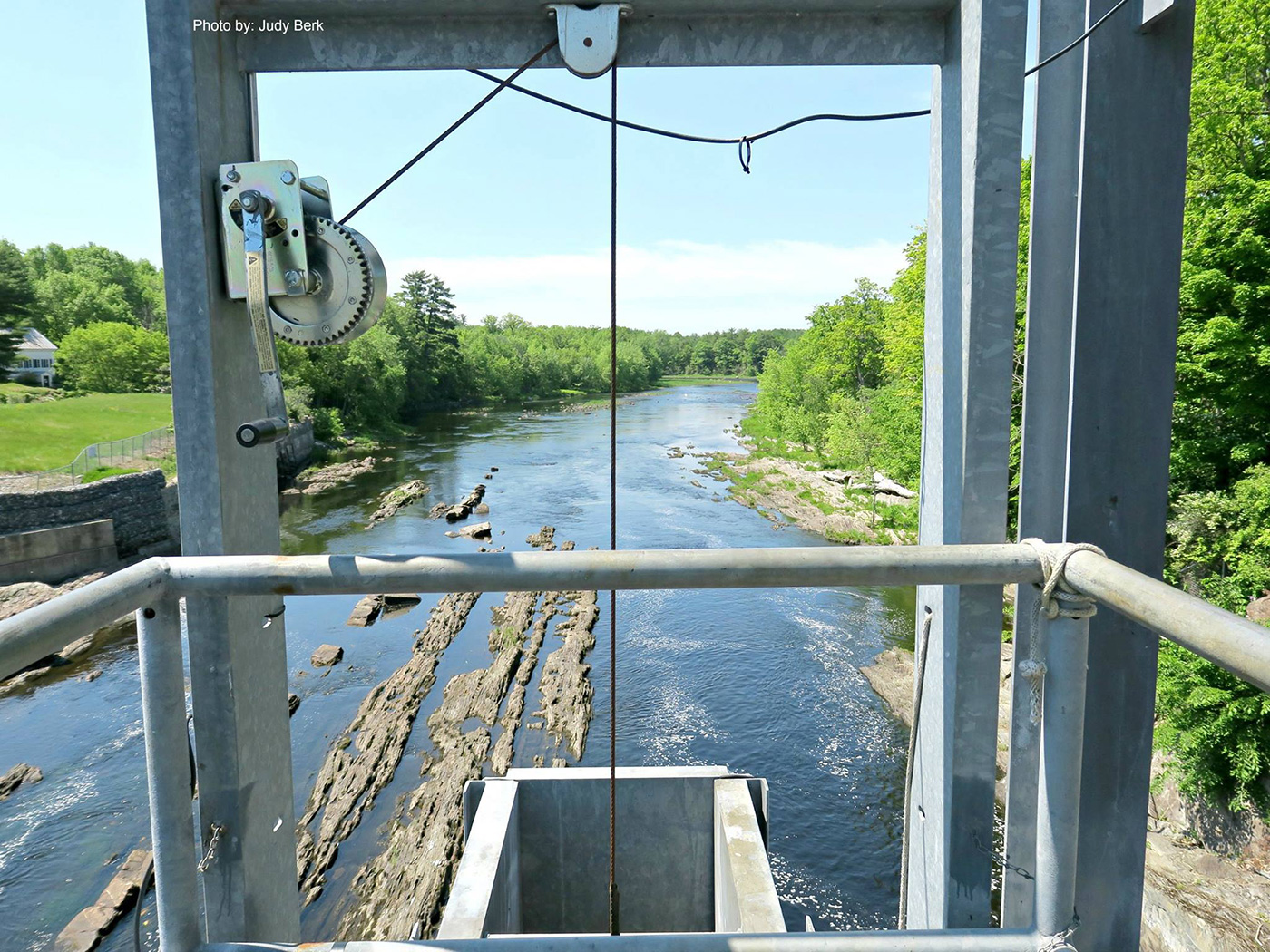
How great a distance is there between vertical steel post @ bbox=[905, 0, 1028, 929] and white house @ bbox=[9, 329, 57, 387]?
6059cm

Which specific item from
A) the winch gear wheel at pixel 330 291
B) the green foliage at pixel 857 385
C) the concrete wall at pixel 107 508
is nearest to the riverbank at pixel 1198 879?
the winch gear wheel at pixel 330 291

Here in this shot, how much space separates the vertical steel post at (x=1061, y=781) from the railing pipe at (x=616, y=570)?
5.0 inches

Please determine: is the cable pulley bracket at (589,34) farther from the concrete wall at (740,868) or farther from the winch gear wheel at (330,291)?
the concrete wall at (740,868)

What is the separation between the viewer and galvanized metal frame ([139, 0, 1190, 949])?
1.75m

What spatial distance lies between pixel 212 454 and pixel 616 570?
3.55 feet

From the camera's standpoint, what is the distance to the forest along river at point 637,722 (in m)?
11.2

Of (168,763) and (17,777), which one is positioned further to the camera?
(17,777)

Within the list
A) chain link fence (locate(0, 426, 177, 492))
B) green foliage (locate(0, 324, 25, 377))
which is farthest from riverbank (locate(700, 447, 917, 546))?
green foliage (locate(0, 324, 25, 377))

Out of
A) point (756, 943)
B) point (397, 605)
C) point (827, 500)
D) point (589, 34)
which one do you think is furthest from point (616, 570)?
point (827, 500)

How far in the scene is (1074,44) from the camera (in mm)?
1730

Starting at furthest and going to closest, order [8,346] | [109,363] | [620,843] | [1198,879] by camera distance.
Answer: [109,363], [8,346], [1198,879], [620,843]

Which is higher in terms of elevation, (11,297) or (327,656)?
(11,297)

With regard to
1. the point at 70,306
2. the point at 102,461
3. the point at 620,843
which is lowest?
the point at 620,843

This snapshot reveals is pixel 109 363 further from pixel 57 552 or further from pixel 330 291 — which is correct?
pixel 330 291
